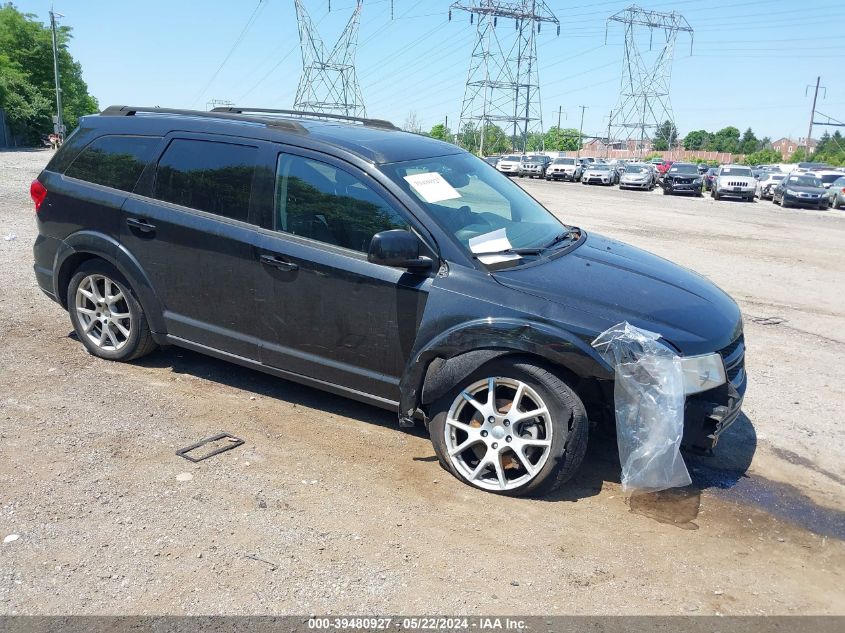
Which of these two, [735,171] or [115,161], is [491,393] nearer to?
[115,161]

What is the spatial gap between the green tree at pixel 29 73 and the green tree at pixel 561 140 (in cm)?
7776

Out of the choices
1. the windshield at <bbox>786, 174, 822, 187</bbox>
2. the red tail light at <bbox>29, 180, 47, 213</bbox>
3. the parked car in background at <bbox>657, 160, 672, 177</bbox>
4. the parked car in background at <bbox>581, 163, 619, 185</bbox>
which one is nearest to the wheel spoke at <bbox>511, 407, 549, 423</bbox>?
the red tail light at <bbox>29, 180, 47, 213</bbox>

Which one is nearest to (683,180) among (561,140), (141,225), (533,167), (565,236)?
(533,167)

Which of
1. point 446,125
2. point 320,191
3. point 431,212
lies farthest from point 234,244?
point 446,125

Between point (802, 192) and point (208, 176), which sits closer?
point (208, 176)

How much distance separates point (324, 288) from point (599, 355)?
167 centimetres

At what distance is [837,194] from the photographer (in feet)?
98.1

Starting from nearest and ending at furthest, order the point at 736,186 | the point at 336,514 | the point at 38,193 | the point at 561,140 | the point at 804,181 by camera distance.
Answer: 1. the point at 336,514
2. the point at 38,193
3. the point at 804,181
4. the point at 736,186
5. the point at 561,140

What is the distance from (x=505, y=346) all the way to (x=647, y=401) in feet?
2.54

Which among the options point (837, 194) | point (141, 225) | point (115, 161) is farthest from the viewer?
point (837, 194)

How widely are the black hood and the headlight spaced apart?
0.15 feet

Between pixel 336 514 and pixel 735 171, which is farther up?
pixel 735 171

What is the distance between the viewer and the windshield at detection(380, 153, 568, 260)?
4352mm

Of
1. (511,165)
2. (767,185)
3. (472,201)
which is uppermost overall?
(472,201)
